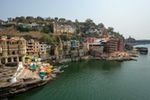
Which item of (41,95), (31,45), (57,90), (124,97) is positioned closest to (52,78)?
(57,90)

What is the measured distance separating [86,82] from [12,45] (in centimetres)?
1849

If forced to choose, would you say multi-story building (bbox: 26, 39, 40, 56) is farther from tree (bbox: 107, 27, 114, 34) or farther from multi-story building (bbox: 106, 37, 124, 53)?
tree (bbox: 107, 27, 114, 34)

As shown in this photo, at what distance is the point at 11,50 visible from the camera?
1444 inches

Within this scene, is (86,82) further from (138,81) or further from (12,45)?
(12,45)

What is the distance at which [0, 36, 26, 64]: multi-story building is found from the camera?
35.1 m

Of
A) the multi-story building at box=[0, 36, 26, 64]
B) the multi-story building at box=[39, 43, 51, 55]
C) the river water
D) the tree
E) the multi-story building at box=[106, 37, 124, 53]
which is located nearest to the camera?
the river water

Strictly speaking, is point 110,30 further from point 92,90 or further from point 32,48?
point 92,90

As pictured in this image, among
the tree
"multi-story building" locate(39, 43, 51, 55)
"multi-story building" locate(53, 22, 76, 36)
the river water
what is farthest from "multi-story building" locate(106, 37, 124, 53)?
the tree

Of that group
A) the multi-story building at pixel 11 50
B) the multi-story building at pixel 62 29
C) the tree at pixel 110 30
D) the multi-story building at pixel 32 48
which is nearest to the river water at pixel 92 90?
the multi-story building at pixel 11 50

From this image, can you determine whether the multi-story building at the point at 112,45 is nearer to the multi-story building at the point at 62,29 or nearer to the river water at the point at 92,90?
the multi-story building at the point at 62,29

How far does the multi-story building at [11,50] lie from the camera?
115 feet

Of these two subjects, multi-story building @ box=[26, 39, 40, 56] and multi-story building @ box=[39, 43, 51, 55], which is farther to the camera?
multi-story building @ box=[39, 43, 51, 55]

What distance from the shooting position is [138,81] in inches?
1123

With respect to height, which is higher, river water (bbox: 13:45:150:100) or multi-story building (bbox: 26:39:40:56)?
multi-story building (bbox: 26:39:40:56)
